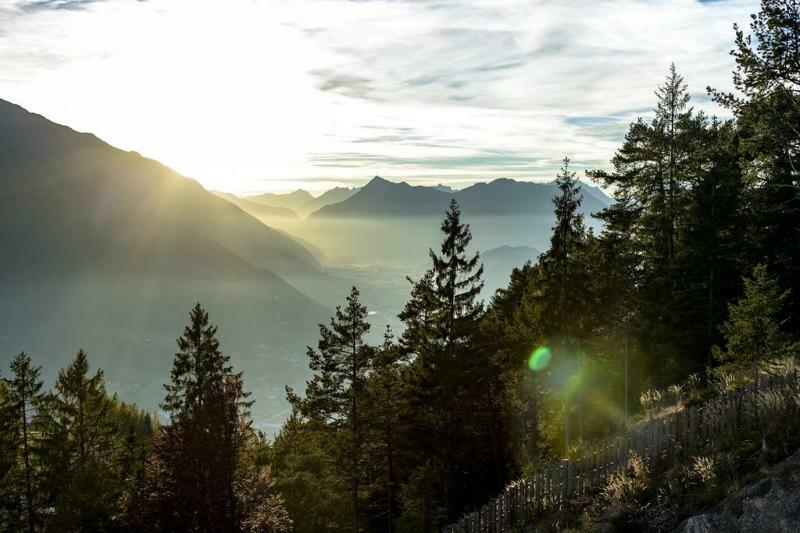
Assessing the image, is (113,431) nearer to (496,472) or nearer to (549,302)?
(496,472)

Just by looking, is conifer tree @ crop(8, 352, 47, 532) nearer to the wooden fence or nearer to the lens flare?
the lens flare

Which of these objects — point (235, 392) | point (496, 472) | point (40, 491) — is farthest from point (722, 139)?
point (40, 491)

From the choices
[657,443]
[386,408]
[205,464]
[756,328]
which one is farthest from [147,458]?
[756,328]

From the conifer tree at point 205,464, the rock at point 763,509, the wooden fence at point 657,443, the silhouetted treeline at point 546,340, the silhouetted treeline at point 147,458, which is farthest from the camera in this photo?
the silhouetted treeline at point 546,340

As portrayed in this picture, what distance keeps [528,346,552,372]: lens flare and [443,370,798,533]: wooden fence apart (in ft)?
53.2

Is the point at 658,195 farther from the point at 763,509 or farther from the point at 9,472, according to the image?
the point at 9,472

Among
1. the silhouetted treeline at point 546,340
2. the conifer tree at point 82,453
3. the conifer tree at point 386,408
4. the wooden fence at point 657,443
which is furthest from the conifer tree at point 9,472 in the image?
the wooden fence at point 657,443

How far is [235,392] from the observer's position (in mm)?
29141

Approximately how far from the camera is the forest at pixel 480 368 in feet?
92.8

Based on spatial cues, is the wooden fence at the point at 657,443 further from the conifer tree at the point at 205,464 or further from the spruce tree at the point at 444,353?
the conifer tree at the point at 205,464

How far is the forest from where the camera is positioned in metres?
28.3

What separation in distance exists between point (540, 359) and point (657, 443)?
19.3m

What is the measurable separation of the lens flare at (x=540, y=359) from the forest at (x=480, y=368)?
21cm

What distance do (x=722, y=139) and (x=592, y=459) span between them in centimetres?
2512
